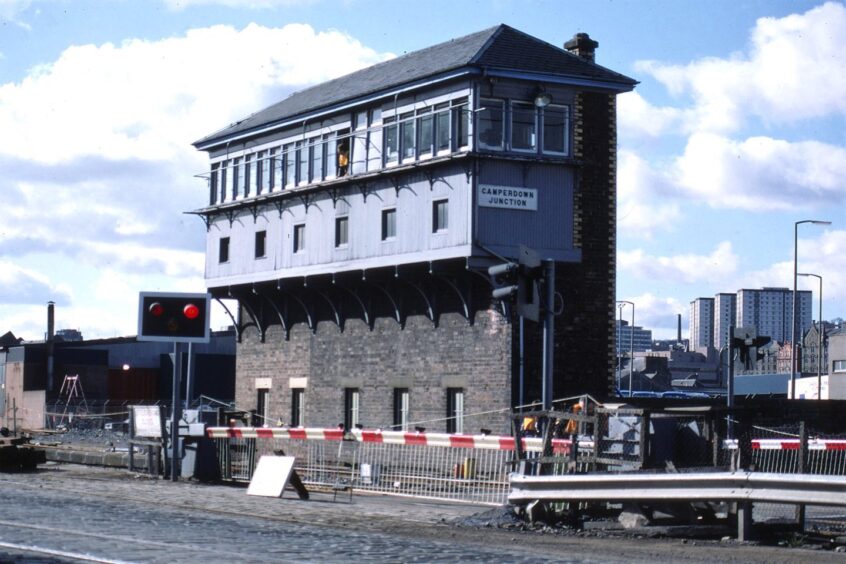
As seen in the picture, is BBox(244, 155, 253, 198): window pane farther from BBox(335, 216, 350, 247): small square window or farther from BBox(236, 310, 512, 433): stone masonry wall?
BBox(335, 216, 350, 247): small square window

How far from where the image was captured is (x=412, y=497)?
2261 cm

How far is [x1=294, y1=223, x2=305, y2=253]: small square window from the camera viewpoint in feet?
137

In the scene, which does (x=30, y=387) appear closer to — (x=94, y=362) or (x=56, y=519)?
(x=94, y=362)

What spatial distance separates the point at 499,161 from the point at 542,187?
1460 millimetres

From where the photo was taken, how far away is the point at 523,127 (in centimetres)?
3578

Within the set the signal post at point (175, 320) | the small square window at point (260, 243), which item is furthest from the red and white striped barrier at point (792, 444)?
the small square window at point (260, 243)

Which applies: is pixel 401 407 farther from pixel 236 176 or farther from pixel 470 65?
pixel 236 176

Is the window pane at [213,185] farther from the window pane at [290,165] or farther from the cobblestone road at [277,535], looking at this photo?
the cobblestone road at [277,535]

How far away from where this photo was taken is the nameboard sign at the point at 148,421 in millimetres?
25547

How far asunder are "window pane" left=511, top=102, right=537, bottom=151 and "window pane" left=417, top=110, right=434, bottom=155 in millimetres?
2302

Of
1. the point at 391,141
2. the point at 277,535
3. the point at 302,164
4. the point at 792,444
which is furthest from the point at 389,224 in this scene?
the point at 277,535

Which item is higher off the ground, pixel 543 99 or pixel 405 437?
pixel 543 99

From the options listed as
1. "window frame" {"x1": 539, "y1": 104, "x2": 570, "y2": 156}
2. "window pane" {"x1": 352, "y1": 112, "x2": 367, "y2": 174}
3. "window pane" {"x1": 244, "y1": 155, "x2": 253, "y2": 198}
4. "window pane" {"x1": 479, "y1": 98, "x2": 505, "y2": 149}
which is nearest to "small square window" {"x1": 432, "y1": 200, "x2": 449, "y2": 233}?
"window pane" {"x1": 479, "y1": 98, "x2": 505, "y2": 149}

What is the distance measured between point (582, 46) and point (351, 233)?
8816 millimetres
